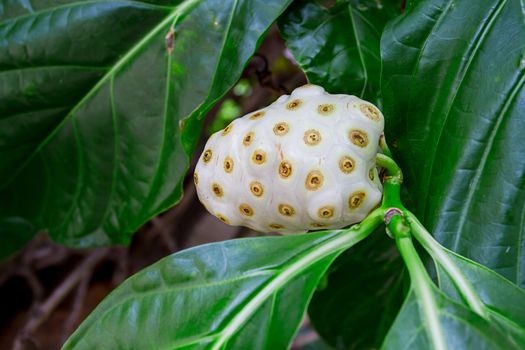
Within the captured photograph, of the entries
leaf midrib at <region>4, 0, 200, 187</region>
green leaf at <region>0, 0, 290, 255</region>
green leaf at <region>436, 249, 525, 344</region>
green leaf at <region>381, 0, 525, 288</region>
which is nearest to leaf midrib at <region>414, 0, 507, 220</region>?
green leaf at <region>381, 0, 525, 288</region>

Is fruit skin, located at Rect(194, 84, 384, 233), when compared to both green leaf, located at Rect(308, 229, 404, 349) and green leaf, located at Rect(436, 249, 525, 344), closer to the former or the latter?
green leaf, located at Rect(436, 249, 525, 344)

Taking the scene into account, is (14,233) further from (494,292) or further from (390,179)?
(494,292)

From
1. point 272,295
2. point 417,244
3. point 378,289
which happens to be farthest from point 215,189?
point 378,289

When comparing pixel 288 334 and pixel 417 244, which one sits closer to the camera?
pixel 288 334

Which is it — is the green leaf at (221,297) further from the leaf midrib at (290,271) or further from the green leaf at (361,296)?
the green leaf at (361,296)

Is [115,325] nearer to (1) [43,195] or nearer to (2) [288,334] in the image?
(2) [288,334]

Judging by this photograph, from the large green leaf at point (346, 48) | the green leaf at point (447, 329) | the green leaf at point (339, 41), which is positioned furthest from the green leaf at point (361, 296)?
the green leaf at point (447, 329)
